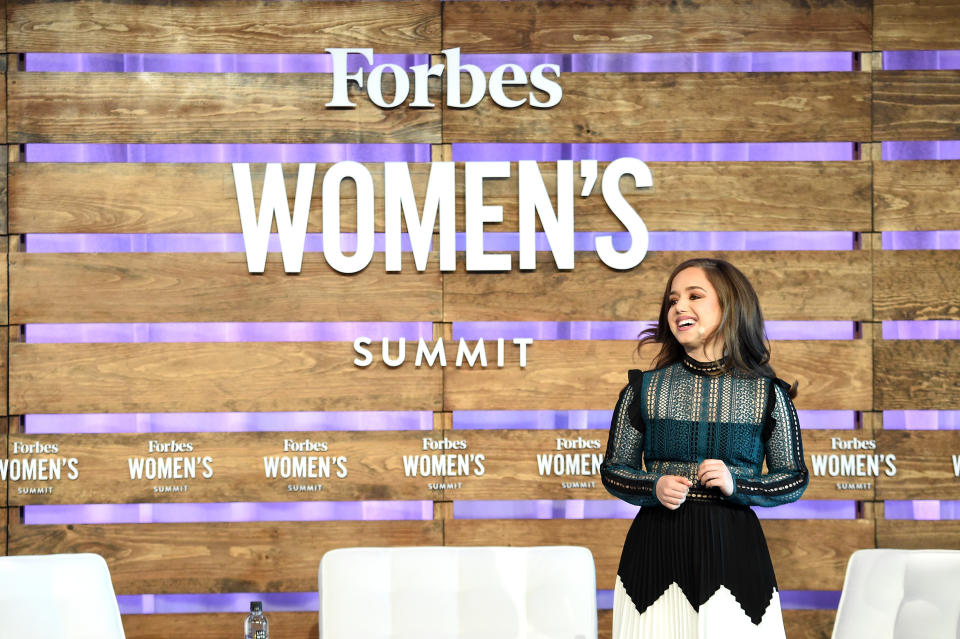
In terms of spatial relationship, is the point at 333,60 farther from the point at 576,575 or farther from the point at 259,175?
the point at 576,575

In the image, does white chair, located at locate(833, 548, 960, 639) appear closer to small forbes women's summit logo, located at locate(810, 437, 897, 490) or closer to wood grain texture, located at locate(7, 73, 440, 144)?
small forbes women's summit logo, located at locate(810, 437, 897, 490)

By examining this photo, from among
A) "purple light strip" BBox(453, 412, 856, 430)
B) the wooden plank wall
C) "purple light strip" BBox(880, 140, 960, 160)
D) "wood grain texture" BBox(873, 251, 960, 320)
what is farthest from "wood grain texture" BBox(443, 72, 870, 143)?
"purple light strip" BBox(453, 412, 856, 430)

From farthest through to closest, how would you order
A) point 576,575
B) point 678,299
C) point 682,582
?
point 576,575 < point 678,299 < point 682,582

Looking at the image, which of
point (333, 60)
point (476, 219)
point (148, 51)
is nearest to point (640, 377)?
point (476, 219)

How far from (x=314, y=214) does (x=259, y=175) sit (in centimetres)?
25

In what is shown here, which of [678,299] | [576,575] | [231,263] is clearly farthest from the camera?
[231,263]

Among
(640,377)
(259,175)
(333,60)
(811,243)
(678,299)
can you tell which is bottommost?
(640,377)

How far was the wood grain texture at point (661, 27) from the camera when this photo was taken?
11.2 feet

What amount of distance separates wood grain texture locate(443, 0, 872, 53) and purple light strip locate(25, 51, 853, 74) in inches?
1.2

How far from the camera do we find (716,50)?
3.43m

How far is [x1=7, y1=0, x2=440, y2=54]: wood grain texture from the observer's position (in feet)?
11.1

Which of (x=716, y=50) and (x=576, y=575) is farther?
(x=716, y=50)

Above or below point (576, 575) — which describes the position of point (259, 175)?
above

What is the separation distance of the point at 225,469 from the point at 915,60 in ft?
9.79
